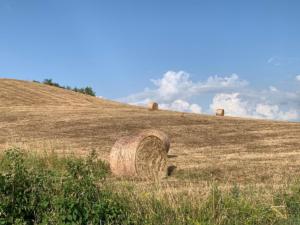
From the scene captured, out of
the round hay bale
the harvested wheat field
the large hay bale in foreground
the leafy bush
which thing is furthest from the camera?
the round hay bale

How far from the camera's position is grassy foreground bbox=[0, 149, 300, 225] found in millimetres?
8023

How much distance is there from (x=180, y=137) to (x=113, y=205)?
16604mm

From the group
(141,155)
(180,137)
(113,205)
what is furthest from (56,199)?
(180,137)

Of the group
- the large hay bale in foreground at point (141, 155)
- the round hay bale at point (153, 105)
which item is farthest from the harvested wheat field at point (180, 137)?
the round hay bale at point (153, 105)

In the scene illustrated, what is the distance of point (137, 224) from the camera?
26.7ft

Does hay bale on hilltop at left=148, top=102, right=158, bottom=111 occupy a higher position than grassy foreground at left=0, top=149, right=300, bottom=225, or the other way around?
hay bale on hilltop at left=148, top=102, right=158, bottom=111

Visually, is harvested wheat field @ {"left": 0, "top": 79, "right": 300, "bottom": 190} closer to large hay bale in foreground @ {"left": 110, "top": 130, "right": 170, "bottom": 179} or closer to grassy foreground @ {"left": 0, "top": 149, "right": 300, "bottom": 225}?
large hay bale in foreground @ {"left": 110, "top": 130, "right": 170, "bottom": 179}

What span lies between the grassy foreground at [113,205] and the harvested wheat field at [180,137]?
2.18m

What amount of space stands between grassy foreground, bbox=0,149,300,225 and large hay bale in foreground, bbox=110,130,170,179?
18.5 ft

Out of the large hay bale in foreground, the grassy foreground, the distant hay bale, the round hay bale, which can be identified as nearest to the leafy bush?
the grassy foreground

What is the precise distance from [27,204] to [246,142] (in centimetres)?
1520

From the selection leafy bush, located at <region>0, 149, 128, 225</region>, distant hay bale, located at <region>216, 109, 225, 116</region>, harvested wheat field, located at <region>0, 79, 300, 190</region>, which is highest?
distant hay bale, located at <region>216, 109, 225, 116</region>

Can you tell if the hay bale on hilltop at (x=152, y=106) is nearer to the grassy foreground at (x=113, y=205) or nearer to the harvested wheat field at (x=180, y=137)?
the harvested wheat field at (x=180, y=137)

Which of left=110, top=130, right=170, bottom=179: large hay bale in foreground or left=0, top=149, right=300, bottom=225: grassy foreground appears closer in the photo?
left=0, top=149, right=300, bottom=225: grassy foreground
